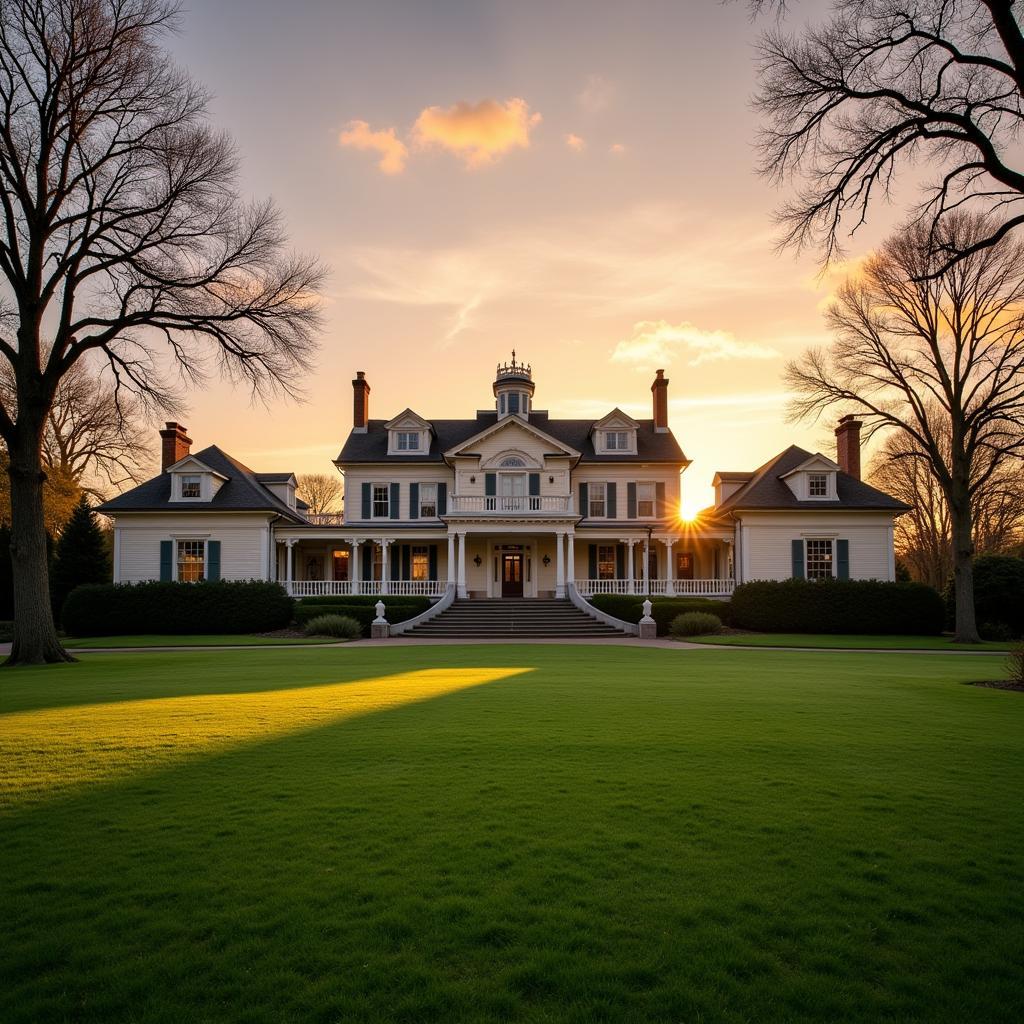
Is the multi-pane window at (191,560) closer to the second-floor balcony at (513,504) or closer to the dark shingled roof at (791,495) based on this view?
the second-floor balcony at (513,504)

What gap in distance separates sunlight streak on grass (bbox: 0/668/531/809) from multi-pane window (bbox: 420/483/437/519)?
1038 inches

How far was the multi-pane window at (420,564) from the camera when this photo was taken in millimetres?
38094

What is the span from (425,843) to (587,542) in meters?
34.2

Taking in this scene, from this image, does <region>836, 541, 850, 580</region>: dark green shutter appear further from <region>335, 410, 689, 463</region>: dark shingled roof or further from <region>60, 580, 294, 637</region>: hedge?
<region>60, 580, 294, 637</region>: hedge

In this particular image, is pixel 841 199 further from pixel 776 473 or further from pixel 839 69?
pixel 776 473

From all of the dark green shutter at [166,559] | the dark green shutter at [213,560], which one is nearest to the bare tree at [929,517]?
the dark green shutter at [213,560]

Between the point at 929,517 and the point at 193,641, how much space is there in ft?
154

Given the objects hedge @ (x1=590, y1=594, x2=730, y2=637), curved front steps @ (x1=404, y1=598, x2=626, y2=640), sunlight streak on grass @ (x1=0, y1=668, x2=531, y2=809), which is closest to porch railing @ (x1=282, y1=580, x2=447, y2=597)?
curved front steps @ (x1=404, y1=598, x2=626, y2=640)

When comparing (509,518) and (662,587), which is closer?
(509,518)

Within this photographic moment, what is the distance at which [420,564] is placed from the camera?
3819cm

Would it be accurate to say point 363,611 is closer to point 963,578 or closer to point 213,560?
point 213,560

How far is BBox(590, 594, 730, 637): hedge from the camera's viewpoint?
102 ft

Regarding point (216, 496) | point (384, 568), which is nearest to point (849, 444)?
point (384, 568)

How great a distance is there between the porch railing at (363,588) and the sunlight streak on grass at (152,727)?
76.8ft
